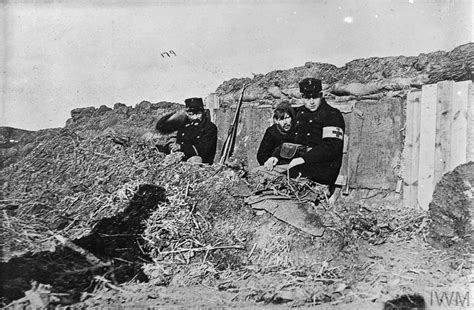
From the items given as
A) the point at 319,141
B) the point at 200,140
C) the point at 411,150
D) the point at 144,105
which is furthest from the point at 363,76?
the point at 144,105

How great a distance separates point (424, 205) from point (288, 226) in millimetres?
1968

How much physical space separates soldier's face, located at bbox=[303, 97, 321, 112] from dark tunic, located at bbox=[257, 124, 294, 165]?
0.48 metres

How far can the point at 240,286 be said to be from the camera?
4.45 metres

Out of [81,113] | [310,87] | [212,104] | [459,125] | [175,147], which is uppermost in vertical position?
[310,87]

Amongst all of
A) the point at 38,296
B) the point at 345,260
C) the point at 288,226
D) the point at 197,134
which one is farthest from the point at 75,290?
the point at 197,134

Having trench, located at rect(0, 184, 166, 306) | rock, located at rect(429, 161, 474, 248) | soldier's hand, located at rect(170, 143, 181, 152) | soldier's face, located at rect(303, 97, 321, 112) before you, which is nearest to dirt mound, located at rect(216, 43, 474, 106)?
soldier's face, located at rect(303, 97, 321, 112)

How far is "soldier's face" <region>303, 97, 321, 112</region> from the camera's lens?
697 centimetres

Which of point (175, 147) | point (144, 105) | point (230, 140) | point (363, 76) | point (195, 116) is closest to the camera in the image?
point (363, 76)

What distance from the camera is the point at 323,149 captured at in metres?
6.62

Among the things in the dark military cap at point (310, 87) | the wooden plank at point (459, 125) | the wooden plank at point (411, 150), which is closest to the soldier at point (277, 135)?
the dark military cap at point (310, 87)

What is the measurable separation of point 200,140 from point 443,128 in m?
4.05

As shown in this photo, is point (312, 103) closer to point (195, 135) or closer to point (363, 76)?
point (363, 76)

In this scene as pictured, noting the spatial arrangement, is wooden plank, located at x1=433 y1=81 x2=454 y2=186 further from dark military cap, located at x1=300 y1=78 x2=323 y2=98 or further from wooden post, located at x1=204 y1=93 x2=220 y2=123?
wooden post, located at x1=204 y1=93 x2=220 y2=123
